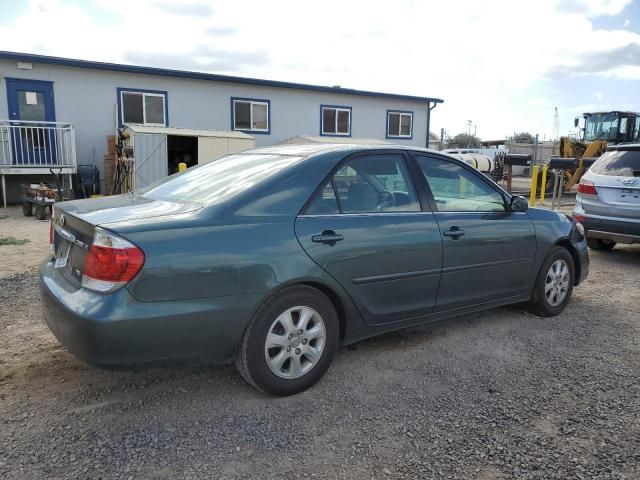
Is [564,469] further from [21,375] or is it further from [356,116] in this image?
[356,116]

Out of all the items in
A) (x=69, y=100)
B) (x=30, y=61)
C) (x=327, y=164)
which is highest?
(x=30, y=61)

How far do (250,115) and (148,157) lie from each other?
15.7ft

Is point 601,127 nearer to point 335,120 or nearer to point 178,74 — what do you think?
point 335,120

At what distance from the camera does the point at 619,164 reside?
7.11m

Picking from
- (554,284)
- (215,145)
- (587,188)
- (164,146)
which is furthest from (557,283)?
(215,145)

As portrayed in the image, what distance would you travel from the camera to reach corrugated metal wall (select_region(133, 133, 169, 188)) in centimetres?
1282

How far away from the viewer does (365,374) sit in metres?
3.53

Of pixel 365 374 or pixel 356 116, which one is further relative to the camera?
pixel 356 116

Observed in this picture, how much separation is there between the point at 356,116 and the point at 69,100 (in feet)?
31.8

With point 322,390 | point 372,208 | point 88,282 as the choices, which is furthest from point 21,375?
point 372,208

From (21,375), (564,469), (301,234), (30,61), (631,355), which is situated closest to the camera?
(564,469)

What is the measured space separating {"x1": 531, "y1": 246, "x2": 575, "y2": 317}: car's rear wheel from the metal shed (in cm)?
889

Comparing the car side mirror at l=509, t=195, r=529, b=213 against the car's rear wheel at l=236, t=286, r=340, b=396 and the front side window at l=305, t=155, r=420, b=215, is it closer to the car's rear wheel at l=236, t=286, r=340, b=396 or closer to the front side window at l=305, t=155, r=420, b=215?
the front side window at l=305, t=155, r=420, b=215

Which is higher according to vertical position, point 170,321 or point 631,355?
point 170,321
